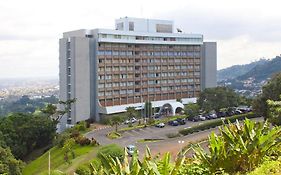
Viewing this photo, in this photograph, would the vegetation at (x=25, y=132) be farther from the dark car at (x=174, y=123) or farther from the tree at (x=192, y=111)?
the tree at (x=192, y=111)

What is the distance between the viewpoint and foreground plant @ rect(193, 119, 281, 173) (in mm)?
9047

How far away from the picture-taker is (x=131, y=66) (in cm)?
7012

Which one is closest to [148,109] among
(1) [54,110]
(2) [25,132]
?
(1) [54,110]

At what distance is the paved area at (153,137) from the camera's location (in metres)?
43.0

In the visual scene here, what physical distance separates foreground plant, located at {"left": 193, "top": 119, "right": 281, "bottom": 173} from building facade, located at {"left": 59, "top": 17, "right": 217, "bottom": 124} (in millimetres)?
55309

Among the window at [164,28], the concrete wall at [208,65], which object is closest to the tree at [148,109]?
the window at [164,28]

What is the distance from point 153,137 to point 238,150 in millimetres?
40306

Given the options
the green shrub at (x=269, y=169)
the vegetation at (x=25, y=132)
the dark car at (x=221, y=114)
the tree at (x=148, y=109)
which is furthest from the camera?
the tree at (x=148, y=109)

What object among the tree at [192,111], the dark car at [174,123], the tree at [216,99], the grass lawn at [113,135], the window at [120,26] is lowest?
the grass lawn at [113,135]

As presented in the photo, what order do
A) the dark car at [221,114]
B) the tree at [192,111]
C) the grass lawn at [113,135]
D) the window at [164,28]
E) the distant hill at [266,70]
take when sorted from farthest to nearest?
the distant hill at [266,70], the window at [164,28], the dark car at [221,114], the tree at [192,111], the grass lawn at [113,135]

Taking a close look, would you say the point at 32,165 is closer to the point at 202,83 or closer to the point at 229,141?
the point at 229,141

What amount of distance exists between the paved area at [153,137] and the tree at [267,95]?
6.07 metres

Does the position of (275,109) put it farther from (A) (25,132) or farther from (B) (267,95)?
(A) (25,132)

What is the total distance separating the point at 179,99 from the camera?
75.6 meters
